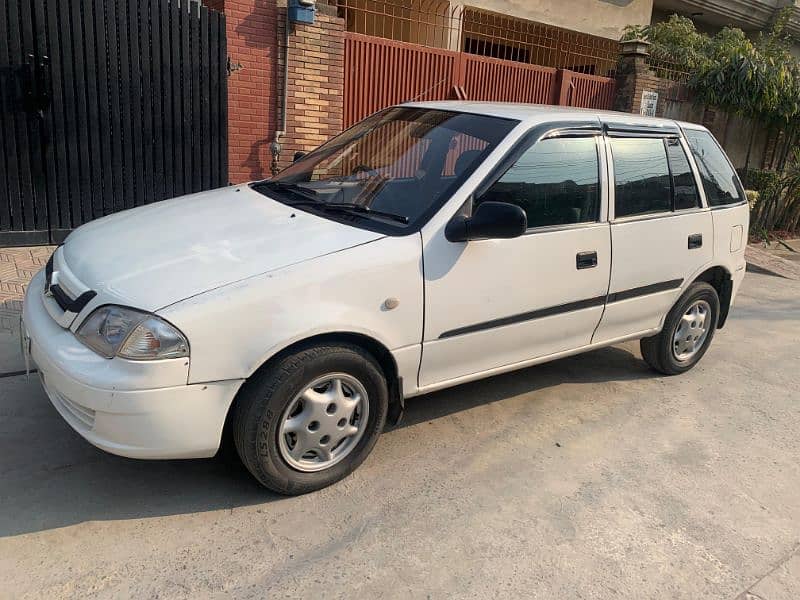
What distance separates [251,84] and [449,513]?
6.04 metres

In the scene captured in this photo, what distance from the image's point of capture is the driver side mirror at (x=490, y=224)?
3258mm

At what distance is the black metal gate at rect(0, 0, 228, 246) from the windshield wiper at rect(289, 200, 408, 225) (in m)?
3.89

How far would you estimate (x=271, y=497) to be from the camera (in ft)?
10.4

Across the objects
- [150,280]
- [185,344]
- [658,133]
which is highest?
[658,133]

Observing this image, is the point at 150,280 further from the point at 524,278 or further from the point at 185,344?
the point at 524,278

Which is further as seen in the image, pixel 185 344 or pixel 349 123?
pixel 349 123

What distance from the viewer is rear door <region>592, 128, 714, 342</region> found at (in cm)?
414

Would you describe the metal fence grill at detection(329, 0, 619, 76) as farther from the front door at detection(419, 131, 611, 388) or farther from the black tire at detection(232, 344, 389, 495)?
the black tire at detection(232, 344, 389, 495)

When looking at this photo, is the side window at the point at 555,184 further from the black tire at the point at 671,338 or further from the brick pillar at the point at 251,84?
the brick pillar at the point at 251,84

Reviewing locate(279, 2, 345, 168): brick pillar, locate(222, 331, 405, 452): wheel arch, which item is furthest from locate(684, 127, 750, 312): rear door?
locate(279, 2, 345, 168): brick pillar

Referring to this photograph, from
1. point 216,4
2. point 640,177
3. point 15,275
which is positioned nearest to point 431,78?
point 216,4

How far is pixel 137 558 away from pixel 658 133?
3.92 m

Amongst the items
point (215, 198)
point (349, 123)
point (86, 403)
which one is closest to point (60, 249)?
point (215, 198)

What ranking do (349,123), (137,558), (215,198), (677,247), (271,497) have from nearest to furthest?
(137,558)
(271,497)
(215,198)
(677,247)
(349,123)
